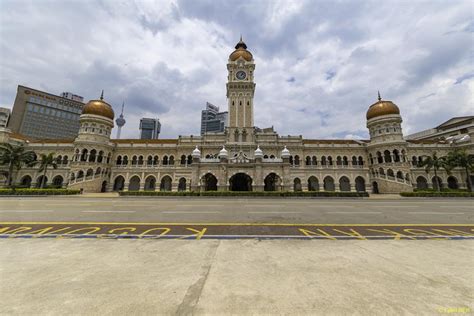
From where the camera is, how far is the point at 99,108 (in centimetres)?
3553

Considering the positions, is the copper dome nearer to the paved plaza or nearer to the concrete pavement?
the paved plaza

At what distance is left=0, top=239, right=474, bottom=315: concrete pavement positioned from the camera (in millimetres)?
2576

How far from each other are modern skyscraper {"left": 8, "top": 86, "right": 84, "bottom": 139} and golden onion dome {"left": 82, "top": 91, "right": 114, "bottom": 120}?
65.1m

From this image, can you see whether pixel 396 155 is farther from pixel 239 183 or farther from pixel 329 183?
pixel 239 183

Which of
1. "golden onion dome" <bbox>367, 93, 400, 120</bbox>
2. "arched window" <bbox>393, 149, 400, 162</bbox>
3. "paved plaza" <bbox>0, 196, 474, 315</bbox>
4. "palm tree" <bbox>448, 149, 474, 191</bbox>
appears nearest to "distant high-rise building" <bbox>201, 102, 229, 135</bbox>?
"golden onion dome" <bbox>367, 93, 400, 120</bbox>

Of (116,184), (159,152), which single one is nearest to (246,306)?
(159,152)

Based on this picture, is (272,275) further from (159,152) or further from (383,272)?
(159,152)

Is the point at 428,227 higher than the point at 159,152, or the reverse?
the point at 159,152

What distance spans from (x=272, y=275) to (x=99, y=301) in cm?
278

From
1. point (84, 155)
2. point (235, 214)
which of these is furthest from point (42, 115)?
→ point (235, 214)

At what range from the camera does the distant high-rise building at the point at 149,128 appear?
14106 cm

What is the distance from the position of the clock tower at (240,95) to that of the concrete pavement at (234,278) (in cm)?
3085

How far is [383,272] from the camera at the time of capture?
12.1 ft

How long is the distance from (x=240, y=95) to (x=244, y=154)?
44.4 ft
